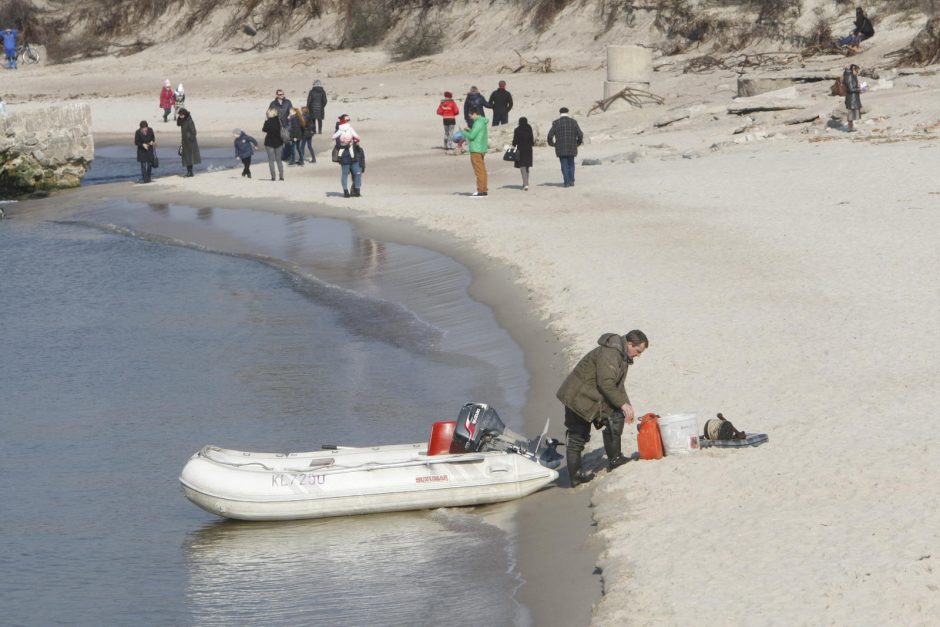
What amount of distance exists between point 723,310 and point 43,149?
2183 centimetres

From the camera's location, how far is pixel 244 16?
54.6 m

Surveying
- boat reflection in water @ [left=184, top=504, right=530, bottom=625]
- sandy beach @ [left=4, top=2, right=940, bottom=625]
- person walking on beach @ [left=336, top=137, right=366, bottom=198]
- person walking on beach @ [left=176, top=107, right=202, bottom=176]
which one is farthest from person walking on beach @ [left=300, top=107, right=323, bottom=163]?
boat reflection in water @ [left=184, top=504, right=530, bottom=625]

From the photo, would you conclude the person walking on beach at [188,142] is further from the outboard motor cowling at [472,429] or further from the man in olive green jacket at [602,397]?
the man in olive green jacket at [602,397]

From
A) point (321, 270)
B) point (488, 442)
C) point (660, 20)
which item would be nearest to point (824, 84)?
point (660, 20)

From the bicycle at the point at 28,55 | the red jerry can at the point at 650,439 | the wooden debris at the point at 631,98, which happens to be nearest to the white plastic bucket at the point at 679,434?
the red jerry can at the point at 650,439

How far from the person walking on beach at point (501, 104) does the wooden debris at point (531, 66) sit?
31.7 ft

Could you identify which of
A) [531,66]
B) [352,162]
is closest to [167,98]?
[531,66]

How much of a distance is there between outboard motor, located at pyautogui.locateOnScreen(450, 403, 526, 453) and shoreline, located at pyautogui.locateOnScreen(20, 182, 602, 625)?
0.49 meters

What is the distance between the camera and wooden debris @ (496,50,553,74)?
42.3 meters

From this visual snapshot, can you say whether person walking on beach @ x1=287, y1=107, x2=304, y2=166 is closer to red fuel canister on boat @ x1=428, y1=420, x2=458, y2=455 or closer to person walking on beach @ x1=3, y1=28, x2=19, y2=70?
red fuel canister on boat @ x1=428, y1=420, x2=458, y2=455

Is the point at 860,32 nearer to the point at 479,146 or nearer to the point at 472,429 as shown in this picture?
the point at 479,146

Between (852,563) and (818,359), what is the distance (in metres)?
4.61

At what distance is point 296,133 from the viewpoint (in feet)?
98.5

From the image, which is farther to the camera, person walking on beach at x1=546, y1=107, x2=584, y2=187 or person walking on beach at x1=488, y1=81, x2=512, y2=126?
person walking on beach at x1=488, y1=81, x2=512, y2=126
